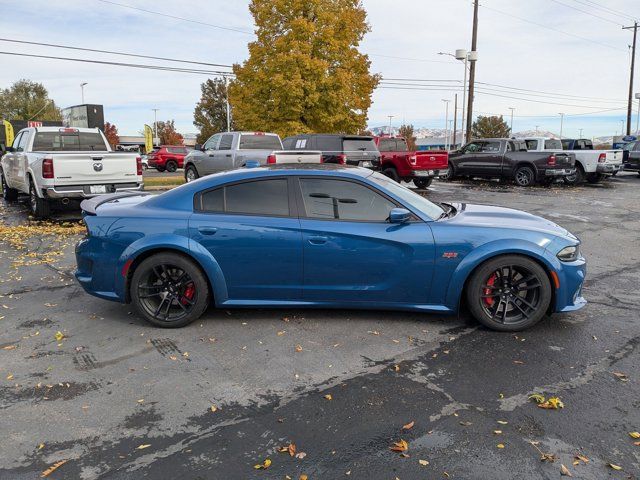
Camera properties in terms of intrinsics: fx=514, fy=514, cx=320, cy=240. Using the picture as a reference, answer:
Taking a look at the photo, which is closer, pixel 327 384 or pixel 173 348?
pixel 327 384

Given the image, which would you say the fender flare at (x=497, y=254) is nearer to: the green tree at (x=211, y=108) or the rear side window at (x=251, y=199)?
the rear side window at (x=251, y=199)

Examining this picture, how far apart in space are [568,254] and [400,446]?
8.61 feet

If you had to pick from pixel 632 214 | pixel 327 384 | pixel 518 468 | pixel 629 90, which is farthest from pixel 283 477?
pixel 629 90

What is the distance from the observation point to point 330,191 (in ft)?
15.7

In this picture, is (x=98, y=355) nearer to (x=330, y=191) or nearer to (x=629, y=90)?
(x=330, y=191)

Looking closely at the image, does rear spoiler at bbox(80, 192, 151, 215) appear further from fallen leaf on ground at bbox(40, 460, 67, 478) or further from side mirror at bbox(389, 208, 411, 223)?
side mirror at bbox(389, 208, 411, 223)

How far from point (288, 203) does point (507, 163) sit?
55.0 feet

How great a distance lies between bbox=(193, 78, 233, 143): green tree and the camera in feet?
218

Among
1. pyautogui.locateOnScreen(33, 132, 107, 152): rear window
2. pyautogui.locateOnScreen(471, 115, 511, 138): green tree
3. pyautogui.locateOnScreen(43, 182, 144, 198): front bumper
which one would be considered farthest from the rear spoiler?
pyautogui.locateOnScreen(471, 115, 511, 138): green tree

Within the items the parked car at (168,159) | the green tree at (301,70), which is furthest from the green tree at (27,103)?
the green tree at (301,70)

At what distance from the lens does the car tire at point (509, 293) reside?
4520 mm

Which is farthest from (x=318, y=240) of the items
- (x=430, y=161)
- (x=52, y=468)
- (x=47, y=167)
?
(x=430, y=161)

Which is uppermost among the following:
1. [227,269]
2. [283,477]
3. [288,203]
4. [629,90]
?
[629,90]

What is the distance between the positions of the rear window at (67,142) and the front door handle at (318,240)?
9.49m
